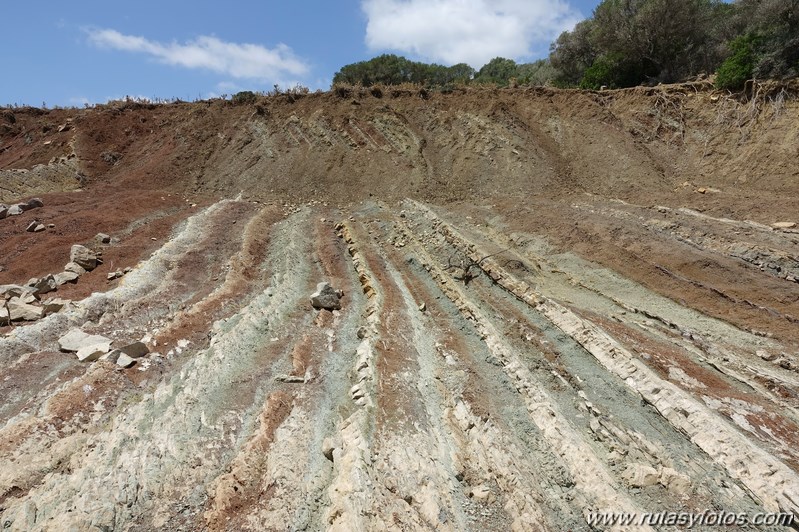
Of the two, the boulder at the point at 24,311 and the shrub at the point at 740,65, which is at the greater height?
the shrub at the point at 740,65

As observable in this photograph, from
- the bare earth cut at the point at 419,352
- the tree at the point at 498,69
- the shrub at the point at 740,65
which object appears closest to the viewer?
the bare earth cut at the point at 419,352

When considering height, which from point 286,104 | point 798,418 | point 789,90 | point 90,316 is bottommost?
point 798,418

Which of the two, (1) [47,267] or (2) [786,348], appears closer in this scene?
(2) [786,348]

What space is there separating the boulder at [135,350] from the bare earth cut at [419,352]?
101 mm

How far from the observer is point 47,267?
43.4 ft

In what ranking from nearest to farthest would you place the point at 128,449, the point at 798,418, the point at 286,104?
the point at 128,449, the point at 798,418, the point at 286,104

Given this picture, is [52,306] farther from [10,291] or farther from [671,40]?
[671,40]

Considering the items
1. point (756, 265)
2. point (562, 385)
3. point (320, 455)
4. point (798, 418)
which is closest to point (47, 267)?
point (320, 455)

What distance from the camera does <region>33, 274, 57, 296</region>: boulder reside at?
1083cm

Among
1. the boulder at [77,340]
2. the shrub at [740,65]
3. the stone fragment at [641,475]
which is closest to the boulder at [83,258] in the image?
the boulder at [77,340]

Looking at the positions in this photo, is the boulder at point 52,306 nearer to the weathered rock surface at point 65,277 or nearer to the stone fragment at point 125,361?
the weathered rock surface at point 65,277

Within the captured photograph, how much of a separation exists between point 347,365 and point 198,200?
17.7m

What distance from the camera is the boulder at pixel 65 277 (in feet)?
38.1

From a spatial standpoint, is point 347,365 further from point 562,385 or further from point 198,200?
point 198,200
